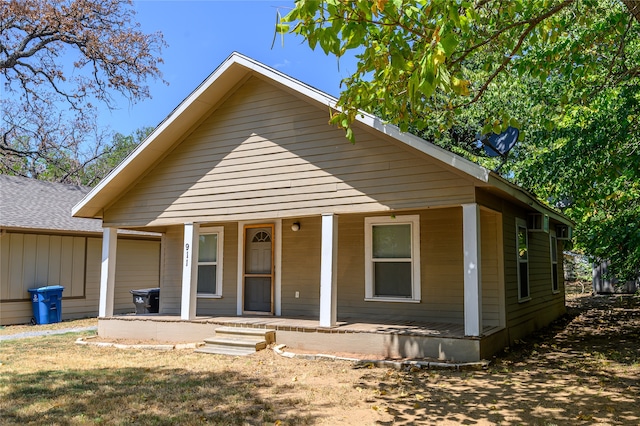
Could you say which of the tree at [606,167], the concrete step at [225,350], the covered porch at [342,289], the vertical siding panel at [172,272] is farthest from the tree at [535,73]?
the vertical siding panel at [172,272]

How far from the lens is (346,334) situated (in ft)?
26.4

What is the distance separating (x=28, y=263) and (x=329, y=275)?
30.8ft

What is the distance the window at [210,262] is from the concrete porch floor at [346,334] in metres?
1.42

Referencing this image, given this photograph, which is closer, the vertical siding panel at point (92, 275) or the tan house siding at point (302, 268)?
the tan house siding at point (302, 268)

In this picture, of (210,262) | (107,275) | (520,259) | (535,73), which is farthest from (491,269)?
(107,275)

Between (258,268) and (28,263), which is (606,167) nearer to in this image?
(258,268)

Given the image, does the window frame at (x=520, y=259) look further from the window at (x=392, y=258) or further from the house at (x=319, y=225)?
the window at (x=392, y=258)

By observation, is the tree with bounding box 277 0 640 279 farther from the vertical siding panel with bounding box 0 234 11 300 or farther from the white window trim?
the vertical siding panel with bounding box 0 234 11 300

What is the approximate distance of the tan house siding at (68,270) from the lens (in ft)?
41.8

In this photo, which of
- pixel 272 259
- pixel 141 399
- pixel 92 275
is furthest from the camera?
pixel 92 275

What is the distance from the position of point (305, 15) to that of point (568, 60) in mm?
5365

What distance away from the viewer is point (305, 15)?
417cm

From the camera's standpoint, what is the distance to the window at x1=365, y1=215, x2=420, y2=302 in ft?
30.1

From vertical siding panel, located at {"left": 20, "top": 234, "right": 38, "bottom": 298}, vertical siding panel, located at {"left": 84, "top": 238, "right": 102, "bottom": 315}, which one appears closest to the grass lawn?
vertical siding panel, located at {"left": 20, "top": 234, "right": 38, "bottom": 298}
